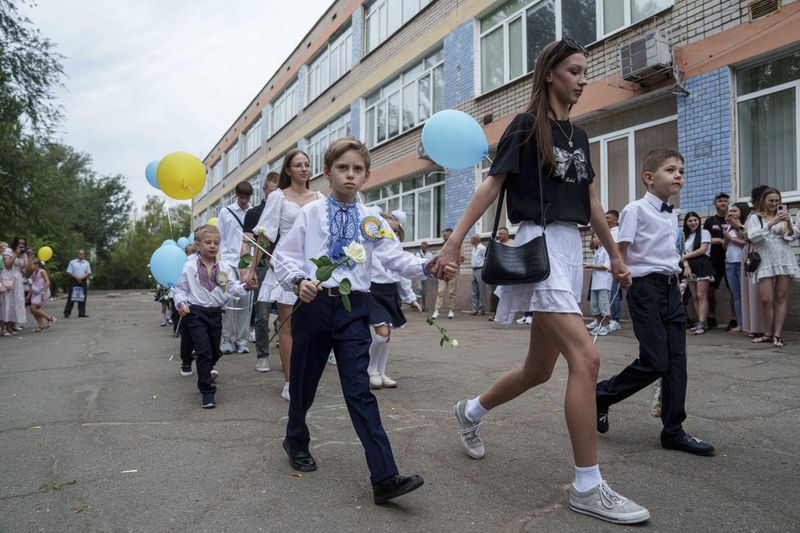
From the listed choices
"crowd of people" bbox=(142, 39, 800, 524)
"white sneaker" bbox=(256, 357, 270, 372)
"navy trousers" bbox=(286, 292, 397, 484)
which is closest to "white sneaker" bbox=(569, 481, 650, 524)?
"crowd of people" bbox=(142, 39, 800, 524)

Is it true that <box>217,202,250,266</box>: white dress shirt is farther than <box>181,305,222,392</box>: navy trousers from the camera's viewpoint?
Yes

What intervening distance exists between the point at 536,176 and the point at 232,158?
46614 mm

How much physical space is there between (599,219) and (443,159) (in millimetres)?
1938

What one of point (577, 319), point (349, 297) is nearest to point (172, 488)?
point (349, 297)

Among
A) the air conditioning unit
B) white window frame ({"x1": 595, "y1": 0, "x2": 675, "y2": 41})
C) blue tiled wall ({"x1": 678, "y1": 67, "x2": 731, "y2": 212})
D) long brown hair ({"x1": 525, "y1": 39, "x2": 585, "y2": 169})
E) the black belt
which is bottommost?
the black belt

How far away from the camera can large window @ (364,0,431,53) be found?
19.0 metres

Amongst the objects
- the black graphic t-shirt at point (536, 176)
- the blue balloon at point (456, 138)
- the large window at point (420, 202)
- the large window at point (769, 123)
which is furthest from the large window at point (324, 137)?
the black graphic t-shirt at point (536, 176)

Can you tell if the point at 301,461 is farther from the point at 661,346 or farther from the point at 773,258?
the point at 773,258

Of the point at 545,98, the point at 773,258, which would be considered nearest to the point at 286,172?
the point at 545,98

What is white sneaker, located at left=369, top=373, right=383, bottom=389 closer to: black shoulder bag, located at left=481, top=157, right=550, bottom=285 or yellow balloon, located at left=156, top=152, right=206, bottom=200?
black shoulder bag, located at left=481, top=157, right=550, bottom=285

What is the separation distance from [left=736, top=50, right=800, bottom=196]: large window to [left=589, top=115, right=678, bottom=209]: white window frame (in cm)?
118

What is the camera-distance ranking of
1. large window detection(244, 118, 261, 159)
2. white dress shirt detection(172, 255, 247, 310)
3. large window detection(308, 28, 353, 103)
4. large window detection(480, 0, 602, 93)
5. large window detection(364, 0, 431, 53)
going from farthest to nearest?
large window detection(244, 118, 261, 159), large window detection(308, 28, 353, 103), large window detection(364, 0, 431, 53), large window detection(480, 0, 602, 93), white dress shirt detection(172, 255, 247, 310)

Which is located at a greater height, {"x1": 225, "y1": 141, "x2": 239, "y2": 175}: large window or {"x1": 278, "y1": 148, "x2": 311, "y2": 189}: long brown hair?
{"x1": 225, "y1": 141, "x2": 239, "y2": 175}: large window

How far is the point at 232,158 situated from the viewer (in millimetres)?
46594
